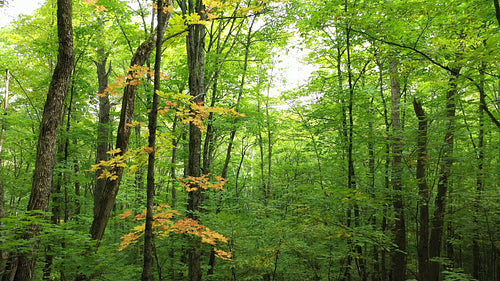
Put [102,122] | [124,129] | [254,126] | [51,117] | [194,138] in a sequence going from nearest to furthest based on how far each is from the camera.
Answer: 1. [124,129]
2. [51,117]
3. [194,138]
4. [102,122]
5. [254,126]

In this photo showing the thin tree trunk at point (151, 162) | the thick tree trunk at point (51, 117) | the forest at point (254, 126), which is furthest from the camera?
the thick tree trunk at point (51, 117)

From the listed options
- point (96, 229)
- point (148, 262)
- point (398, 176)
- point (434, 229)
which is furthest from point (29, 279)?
point (434, 229)

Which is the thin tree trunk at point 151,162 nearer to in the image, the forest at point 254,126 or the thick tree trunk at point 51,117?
the forest at point 254,126

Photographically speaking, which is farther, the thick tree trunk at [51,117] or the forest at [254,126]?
the thick tree trunk at [51,117]

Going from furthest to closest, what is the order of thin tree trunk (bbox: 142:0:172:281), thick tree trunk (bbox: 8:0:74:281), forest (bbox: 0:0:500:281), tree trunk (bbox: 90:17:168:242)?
thick tree trunk (bbox: 8:0:74:281)
tree trunk (bbox: 90:17:168:242)
forest (bbox: 0:0:500:281)
thin tree trunk (bbox: 142:0:172:281)

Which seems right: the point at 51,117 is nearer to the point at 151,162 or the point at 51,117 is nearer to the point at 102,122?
the point at 151,162

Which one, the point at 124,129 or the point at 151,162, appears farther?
the point at 124,129

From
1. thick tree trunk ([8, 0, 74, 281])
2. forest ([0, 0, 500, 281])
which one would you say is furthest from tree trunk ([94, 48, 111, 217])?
thick tree trunk ([8, 0, 74, 281])

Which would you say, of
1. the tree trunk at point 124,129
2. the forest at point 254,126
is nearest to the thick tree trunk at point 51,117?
the forest at point 254,126

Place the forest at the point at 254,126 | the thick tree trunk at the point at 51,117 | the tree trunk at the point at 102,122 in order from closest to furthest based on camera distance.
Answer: the forest at the point at 254,126
the thick tree trunk at the point at 51,117
the tree trunk at the point at 102,122

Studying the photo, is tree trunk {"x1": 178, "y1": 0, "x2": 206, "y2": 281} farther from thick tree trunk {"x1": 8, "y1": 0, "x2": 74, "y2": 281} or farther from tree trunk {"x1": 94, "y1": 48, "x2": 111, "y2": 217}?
tree trunk {"x1": 94, "y1": 48, "x2": 111, "y2": 217}

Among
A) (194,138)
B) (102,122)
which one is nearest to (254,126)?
(194,138)

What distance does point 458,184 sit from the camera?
20.6ft

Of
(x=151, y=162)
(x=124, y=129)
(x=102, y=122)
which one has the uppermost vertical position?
(x=102, y=122)
